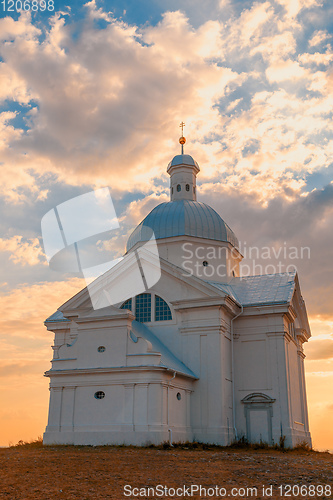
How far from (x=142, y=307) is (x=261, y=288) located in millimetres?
6905

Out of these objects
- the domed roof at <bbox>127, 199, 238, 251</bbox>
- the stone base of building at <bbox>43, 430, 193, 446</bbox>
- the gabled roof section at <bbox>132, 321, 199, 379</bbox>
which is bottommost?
the stone base of building at <bbox>43, 430, 193, 446</bbox>

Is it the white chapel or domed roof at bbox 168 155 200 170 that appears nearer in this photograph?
the white chapel

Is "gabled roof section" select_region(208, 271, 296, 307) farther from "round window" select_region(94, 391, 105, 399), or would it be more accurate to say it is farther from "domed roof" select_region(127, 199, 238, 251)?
"round window" select_region(94, 391, 105, 399)

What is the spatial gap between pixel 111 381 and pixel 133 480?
384 inches

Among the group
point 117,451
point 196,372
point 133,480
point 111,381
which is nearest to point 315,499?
point 133,480

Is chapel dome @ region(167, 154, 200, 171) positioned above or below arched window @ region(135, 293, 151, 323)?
above

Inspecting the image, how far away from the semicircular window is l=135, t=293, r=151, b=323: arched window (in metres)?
0.44

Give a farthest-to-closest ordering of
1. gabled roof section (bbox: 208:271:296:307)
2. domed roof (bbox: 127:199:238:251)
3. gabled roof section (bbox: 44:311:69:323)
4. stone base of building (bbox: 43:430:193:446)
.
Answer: domed roof (bbox: 127:199:238:251)
gabled roof section (bbox: 44:311:69:323)
gabled roof section (bbox: 208:271:296:307)
stone base of building (bbox: 43:430:193:446)

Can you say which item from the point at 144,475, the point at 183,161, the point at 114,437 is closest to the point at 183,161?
the point at 183,161

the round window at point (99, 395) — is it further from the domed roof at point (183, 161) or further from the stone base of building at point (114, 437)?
the domed roof at point (183, 161)

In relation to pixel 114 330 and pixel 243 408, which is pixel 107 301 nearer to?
pixel 114 330

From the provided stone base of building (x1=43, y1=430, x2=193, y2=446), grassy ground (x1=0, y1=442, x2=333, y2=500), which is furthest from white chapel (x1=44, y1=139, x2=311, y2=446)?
grassy ground (x1=0, y1=442, x2=333, y2=500)

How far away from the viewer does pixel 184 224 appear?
29438 millimetres

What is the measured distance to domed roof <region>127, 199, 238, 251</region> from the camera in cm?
2947
